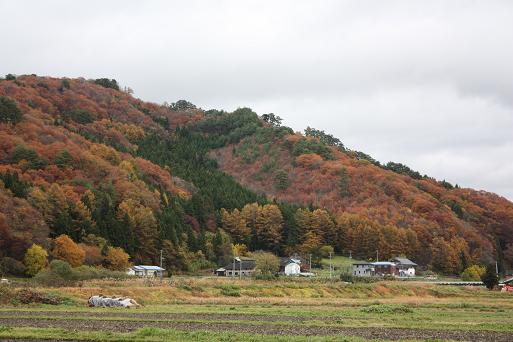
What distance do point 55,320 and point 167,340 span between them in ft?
38.5

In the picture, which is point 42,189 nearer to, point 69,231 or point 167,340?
point 69,231

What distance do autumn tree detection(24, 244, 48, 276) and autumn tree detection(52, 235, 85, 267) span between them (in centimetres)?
490

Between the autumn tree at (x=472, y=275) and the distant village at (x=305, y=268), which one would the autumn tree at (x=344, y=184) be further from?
the autumn tree at (x=472, y=275)

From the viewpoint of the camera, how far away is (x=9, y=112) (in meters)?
138

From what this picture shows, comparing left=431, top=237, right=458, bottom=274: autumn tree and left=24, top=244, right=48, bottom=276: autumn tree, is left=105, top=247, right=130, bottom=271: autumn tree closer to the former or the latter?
left=24, top=244, right=48, bottom=276: autumn tree

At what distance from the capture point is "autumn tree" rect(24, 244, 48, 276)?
75.9 m

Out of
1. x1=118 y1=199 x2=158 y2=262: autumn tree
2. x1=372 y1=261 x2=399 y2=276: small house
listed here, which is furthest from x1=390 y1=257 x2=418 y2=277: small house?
x1=118 y1=199 x2=158 y2=262: autumn tree

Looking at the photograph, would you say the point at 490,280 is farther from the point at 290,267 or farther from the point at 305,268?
the point at 305,268

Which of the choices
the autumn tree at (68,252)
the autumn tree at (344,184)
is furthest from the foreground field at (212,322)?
the autumn tree at (344,184)

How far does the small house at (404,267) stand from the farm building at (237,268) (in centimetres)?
3242

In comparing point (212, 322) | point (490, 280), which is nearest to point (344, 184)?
point (490, 280)

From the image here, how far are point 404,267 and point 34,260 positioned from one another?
7960 centimetres

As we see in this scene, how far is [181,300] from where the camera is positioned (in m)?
58.3

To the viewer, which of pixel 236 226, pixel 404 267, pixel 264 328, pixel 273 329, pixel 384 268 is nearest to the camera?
pixel 273 329
